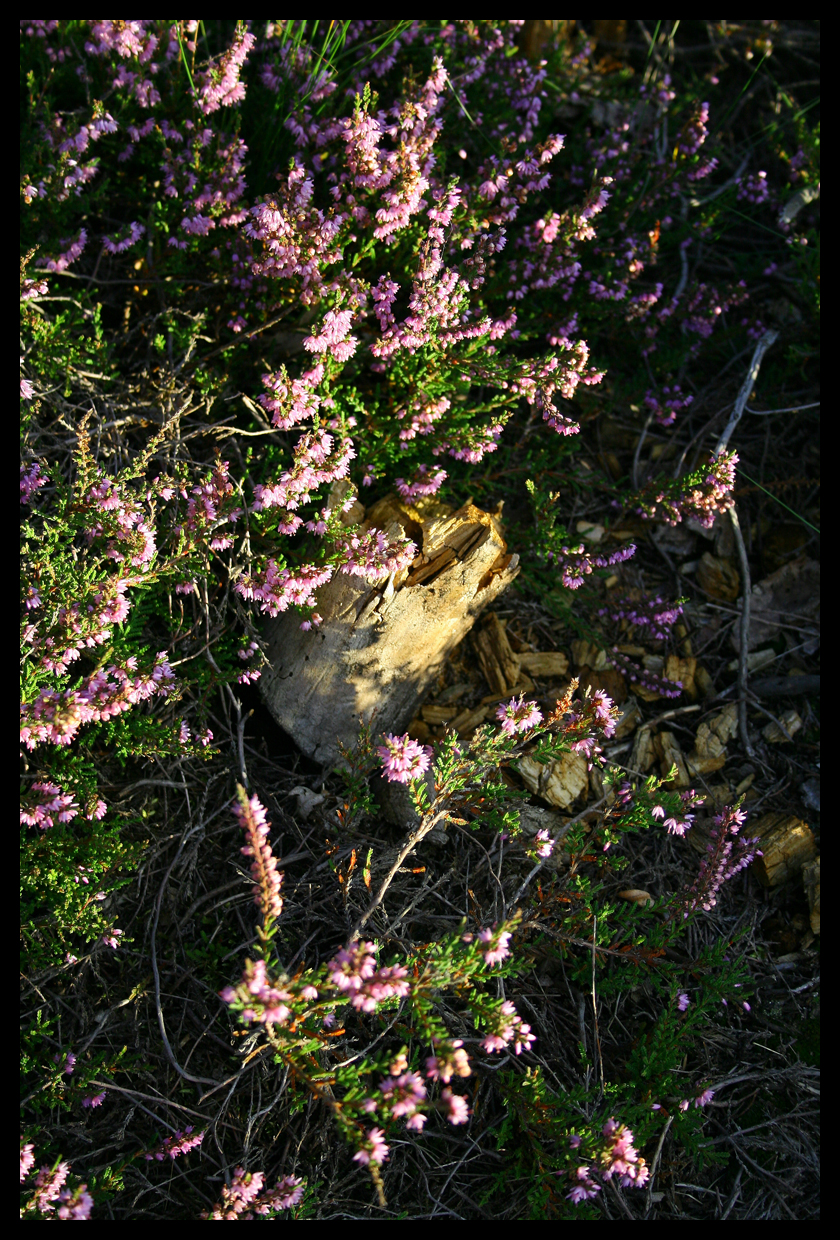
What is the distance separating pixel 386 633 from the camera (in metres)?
3.22

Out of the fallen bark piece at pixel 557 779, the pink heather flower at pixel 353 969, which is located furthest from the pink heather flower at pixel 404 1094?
the fallen bark piece at pixel 557 779

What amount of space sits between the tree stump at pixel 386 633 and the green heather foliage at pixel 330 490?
15 centimetres

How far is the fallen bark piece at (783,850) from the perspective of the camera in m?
3.51

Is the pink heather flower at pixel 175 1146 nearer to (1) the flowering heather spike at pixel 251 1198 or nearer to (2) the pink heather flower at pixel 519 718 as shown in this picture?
(1) the flowering heather spike at pixel 251 1198

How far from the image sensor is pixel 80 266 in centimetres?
389

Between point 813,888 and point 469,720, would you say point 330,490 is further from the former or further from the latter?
point 813,888

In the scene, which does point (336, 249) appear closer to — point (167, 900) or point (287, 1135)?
point (167, 900)

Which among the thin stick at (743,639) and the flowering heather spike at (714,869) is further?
the thin stick at (743,639)

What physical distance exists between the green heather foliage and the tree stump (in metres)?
0.15

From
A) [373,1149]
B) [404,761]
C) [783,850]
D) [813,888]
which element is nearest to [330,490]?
[404,761]

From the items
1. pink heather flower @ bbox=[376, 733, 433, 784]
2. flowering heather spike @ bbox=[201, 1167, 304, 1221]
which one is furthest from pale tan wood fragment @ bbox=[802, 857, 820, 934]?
flowering heather spike @ bbox=[201, 1167, 304, 1221]

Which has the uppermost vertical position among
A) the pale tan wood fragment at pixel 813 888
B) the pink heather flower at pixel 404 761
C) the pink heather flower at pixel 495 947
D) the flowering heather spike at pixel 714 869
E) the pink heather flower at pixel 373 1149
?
the pink heather flower at pixel 404 761

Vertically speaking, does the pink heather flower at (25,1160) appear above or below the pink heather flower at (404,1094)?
above

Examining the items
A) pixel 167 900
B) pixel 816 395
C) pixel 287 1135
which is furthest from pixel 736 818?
pixel 816 395
